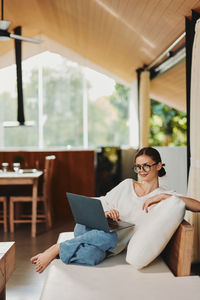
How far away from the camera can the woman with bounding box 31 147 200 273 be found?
8.37 ft

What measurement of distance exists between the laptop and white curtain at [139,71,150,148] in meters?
5.31

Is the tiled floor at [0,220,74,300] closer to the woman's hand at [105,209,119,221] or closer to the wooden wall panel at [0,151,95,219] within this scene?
the wooden wall panel at [0,151,95,219]

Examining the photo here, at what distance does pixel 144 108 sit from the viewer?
7.96 metres

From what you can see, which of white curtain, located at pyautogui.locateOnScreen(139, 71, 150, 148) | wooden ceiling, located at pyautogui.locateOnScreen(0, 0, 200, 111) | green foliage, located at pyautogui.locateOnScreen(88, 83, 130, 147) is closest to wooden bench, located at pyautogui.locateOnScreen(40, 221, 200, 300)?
wooden ceiling, located at pyautogui.locateOnScreen(0, 0, 200, 111)

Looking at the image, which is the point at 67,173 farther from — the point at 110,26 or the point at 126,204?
the point at 126,204

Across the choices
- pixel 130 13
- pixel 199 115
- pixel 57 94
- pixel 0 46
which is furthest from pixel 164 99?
pixel 199 115

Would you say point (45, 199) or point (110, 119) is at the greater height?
point (110, 119)

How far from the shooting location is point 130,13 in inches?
201

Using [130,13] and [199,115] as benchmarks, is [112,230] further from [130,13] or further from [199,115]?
[130,13]

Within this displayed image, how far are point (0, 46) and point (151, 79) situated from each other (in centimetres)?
324

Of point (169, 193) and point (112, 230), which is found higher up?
point (169, 193)

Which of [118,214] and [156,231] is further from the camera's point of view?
[118,214]

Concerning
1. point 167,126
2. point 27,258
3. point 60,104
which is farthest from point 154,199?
point 167,126

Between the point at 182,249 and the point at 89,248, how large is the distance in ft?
1.88
